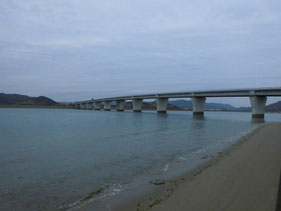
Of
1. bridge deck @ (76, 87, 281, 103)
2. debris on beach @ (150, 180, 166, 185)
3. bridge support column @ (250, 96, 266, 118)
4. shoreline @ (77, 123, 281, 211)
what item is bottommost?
debris on beach @ (150, 180, 166, 185)

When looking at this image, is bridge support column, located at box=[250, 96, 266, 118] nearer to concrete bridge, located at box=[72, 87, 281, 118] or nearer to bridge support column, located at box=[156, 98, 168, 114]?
concrete bridge, located at box=[72, 87, 281, 118]

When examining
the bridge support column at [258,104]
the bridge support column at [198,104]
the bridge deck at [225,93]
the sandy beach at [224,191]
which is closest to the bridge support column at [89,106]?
the bridge deck at [225,93]

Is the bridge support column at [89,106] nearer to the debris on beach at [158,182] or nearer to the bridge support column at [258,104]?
the bridge support column at [258,104]

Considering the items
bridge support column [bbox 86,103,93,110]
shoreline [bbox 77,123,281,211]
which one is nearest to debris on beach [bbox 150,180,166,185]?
shoreline [bbox 77,123,281,211]

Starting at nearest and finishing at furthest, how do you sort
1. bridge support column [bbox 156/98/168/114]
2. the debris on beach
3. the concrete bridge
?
the debris on beach, the concrete bridge, bridge support column [bbox 156/98/168/114]

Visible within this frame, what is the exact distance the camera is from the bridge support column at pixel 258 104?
6738 centimetres

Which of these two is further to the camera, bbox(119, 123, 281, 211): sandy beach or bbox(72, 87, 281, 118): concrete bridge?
bbox(72, 87, 281, 118): concrete bridge

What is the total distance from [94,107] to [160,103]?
83.7 m

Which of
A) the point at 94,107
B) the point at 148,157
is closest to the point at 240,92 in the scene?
the point at 148,157

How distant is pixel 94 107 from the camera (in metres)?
178

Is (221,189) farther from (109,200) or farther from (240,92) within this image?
(240,92)

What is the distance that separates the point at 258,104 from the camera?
68375 millimetres

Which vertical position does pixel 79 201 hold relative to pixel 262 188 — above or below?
below

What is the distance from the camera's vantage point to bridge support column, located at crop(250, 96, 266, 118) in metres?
67.4
